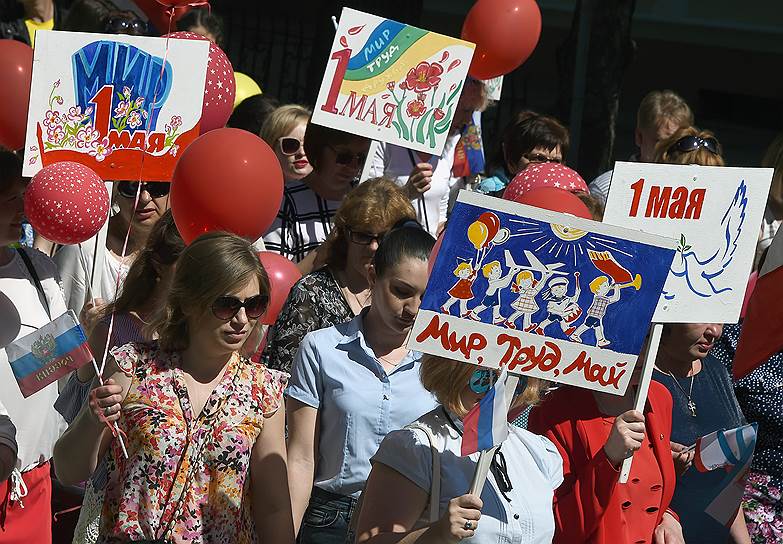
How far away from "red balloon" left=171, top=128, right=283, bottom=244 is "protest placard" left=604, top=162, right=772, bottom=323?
1.23m

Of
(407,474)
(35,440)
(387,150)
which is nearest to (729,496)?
(407,474)

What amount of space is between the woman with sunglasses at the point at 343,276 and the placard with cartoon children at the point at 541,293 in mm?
1198

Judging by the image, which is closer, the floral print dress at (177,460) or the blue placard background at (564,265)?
the blue placard background at (564,265)

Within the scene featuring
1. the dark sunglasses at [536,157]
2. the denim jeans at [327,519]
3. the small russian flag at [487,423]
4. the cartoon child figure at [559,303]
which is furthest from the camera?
the dark sunglasses at [536,157]

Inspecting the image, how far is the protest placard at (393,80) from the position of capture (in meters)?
5.64

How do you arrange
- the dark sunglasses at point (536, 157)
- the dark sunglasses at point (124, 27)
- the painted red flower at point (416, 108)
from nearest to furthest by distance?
the painted red flower at point (416, 108)
the dark sunglasses at point (124, 27)
the dark sunglasses at point (536, 157)

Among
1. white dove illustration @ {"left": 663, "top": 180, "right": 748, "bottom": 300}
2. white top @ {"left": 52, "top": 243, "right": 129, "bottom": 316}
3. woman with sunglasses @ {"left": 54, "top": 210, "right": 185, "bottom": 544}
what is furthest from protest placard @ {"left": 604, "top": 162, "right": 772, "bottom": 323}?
white top @ {"left": 52, "top": 243, "right": 129, "bottom": 316}

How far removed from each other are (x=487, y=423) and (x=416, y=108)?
9.02ft

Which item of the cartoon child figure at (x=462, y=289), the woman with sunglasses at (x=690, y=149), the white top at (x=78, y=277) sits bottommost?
the white top at (x=78, y=277)

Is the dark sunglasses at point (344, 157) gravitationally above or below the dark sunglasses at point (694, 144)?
below

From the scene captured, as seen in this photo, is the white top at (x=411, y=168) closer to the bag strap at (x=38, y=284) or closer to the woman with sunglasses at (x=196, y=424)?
the bag strap at (x=38, y=284)

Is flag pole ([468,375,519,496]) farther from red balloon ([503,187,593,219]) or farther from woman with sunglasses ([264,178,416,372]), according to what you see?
woman with sunglasses ([264,178,416,372])

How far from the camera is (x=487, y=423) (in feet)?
10.6

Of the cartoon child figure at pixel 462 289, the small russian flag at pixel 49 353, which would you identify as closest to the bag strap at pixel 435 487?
the cartoon child figure at pixel 462 289
